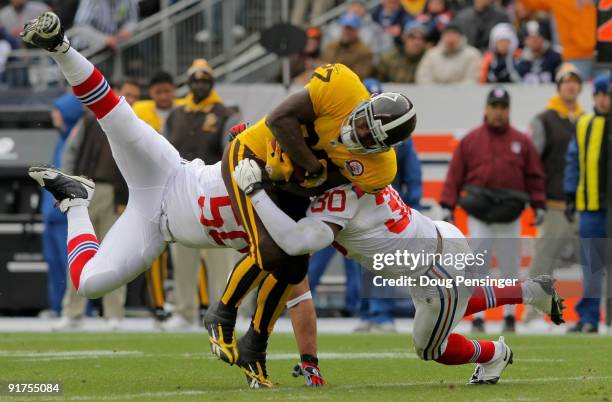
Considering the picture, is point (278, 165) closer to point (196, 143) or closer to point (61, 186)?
point (61, 186)

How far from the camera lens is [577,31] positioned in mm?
13633

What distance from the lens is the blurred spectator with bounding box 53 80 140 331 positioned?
37.8 ft

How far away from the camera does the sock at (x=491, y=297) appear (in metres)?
6.60

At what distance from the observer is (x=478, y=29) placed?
48.3ft

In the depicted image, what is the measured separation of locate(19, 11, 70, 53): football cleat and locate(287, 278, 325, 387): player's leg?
1.64m

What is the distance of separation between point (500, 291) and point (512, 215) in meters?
4.40

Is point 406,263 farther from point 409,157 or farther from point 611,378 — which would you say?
point 409,157

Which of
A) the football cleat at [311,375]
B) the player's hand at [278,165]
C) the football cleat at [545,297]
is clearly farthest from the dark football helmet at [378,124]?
the football cleat at [311,375]

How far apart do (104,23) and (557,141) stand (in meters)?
5.28

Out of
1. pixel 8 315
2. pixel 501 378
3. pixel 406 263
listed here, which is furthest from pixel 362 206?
pixel 8 315

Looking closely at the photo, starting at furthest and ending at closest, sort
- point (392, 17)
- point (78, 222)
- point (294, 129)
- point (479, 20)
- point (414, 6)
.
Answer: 1. point (414, 6)
2. point (392, 17)
3. point (479, 20)
4. point (78, 222)
5. point (294, 129)

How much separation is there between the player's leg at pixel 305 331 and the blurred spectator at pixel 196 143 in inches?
167

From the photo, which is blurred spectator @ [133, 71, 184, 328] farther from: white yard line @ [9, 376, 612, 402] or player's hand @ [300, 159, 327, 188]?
player's hand @ [300, 159, 327, 188]

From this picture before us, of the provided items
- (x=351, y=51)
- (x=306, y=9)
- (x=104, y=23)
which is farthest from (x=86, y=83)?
(x=306, y=9)
